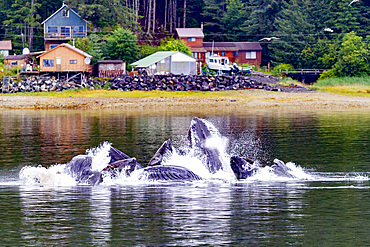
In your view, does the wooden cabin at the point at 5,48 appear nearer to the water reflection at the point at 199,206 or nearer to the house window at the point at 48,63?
the house window at the point at 48,63

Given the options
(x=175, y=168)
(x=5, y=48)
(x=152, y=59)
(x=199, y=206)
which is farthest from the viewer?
(x=5, y=48)

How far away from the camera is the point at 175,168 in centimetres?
2591

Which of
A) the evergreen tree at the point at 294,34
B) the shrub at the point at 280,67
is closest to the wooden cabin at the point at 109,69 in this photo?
the shrub at the point at 280,67

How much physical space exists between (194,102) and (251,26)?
4750 centimetres

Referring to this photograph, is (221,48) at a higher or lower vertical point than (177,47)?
higher

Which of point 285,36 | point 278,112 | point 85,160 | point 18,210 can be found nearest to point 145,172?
point 85,160

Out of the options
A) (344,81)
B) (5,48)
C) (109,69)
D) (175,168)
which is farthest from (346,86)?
(175,168)

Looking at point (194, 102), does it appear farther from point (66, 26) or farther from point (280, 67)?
point (66, 26)

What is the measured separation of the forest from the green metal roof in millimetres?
3925

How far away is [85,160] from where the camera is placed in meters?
25.8

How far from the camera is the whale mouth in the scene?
84.1ft

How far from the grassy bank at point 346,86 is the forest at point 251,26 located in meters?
3.48

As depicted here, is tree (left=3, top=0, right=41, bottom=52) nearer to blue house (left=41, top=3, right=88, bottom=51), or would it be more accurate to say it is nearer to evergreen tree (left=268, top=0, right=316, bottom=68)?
blue house (left=41, top=3, right=88, bottom=51)

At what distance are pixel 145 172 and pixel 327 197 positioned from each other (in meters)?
7.96
